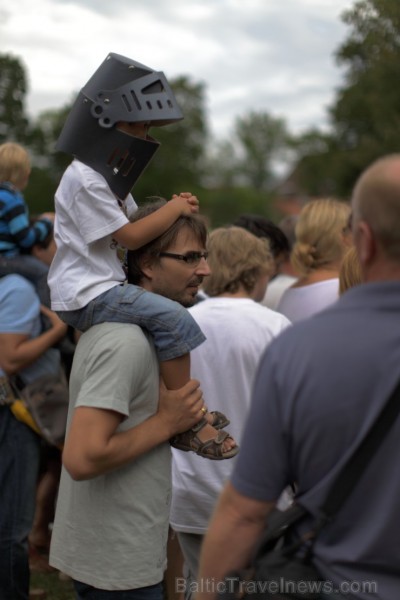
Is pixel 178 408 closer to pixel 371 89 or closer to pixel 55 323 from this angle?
pixel 55 323

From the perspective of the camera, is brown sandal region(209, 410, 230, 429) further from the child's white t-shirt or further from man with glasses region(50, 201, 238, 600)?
the child's white t-shirt

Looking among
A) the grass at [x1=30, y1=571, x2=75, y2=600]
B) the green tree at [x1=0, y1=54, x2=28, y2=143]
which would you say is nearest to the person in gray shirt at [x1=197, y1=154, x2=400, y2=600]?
the grass at [x1=30, y1=571, x2=75, y2=600]

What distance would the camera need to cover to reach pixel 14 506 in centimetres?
445

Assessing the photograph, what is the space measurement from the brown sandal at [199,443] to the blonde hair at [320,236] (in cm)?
193

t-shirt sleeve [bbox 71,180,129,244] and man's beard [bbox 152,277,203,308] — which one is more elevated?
t-shirt sleeve [bbox 71,180,129,244]

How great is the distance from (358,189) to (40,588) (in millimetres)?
4283

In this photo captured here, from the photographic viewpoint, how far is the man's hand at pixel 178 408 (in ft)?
9.52

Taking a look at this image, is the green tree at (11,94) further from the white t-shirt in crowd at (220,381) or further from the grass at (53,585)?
the white t-shirt in crowd at (220,381)

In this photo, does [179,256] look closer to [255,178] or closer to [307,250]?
[307,250]

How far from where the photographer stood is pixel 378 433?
196cm

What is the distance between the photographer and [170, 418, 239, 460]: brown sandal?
303 centimetres

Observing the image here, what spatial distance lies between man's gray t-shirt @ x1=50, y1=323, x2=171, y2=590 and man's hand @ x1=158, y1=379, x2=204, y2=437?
0.03 meters

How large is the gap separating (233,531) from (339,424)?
1.18 feet

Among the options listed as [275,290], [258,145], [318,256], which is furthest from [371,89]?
[258,145]
